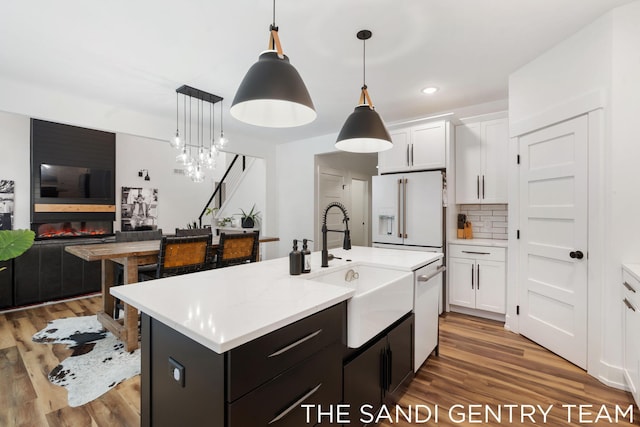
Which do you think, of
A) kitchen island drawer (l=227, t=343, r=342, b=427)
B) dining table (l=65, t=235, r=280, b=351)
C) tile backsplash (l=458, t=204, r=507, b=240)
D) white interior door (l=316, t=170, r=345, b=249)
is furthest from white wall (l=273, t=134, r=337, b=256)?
kitchen island drawer (l=227, t=343, r=342, b=427)

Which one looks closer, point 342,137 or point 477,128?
point 342,137

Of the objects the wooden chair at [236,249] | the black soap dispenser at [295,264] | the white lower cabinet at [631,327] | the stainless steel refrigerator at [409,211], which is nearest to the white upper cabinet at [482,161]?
the stainless steel refrigerator at [409,211]

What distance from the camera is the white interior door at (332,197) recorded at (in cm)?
552

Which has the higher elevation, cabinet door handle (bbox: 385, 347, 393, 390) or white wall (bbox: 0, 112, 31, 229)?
white wall (bbox: 0, 112, 31, 229)

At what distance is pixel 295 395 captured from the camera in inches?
44.8

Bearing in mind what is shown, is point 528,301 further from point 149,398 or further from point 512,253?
point 149,398

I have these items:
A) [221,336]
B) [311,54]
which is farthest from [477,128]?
[221,336]

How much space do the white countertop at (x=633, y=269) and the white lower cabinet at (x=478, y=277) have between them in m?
1.31

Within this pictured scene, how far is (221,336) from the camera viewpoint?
2.97 feet

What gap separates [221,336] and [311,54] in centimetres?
253

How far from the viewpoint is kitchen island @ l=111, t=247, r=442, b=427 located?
94 cm

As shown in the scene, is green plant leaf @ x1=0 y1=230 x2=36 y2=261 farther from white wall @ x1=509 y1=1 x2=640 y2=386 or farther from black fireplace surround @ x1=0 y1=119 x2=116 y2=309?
white wall @ x1=509 y1=1 x2=640 y2=386

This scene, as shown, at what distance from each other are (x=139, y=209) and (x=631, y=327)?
773 cm

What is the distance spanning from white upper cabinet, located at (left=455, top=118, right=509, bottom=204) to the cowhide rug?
12.9ft
